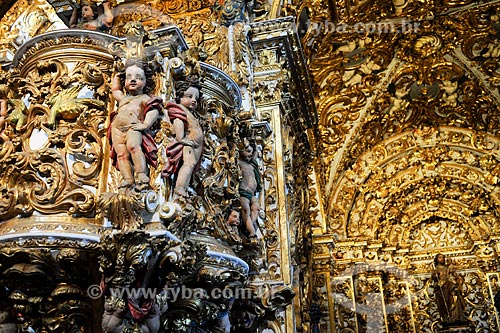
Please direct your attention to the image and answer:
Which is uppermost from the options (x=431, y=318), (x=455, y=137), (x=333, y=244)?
(x=455, y=137)

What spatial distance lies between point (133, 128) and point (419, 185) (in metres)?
10.0

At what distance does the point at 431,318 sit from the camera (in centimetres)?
1105

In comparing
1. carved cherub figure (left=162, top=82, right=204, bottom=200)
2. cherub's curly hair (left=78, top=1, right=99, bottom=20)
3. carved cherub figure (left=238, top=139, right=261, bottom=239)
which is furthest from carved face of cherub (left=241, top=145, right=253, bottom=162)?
cherub's curly hair (left=78, top=1, right=99, bottom=20)

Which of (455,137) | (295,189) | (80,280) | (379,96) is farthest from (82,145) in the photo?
(455,137)

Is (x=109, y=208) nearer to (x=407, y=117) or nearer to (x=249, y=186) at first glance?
(x=249, y=186)

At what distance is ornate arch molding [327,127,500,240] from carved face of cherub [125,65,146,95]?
855 cm

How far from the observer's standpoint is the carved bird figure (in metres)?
2.92

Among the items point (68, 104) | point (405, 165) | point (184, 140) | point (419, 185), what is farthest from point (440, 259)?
point (68, 104)

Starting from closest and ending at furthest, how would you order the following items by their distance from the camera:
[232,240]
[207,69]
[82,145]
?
[82,145] → [232,240] → [207,69]

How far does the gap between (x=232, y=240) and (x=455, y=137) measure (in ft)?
30.4

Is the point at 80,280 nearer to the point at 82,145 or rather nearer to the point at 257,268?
the point at 82,145

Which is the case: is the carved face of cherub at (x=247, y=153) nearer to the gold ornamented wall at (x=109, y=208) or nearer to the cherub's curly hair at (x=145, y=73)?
the gold ornamented wall at (x=109, y=208)

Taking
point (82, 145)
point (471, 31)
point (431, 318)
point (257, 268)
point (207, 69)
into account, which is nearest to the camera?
point (82, 145)

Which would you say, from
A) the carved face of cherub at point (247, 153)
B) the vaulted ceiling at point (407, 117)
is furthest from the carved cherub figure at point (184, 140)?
the vaulted ceiling at point (407, 117)
